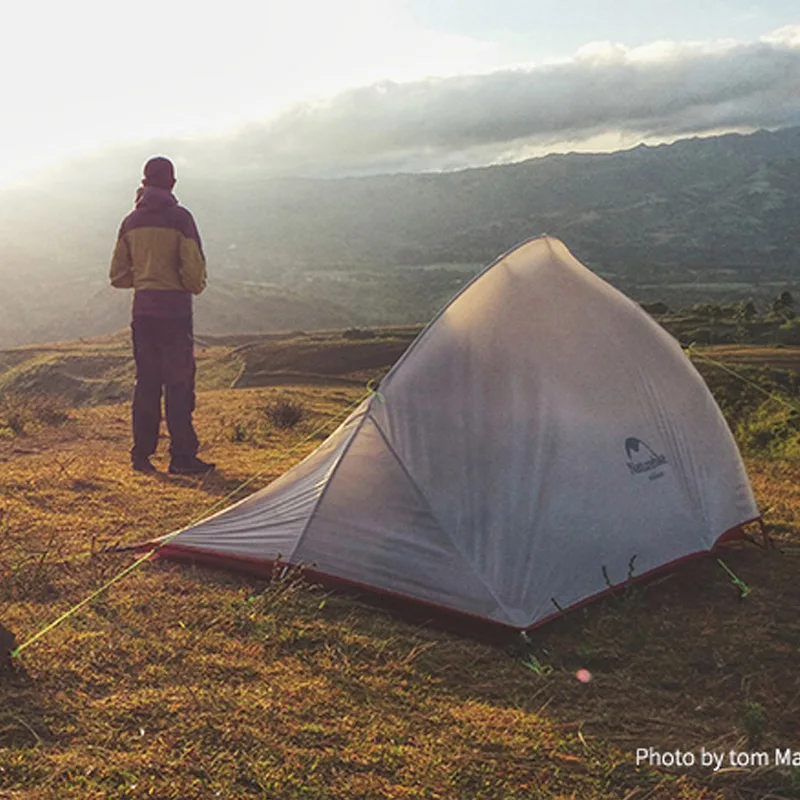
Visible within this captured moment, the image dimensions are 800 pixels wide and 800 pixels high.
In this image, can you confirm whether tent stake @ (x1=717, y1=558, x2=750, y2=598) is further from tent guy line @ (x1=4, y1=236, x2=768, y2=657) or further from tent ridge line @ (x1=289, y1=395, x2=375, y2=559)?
tent ridge line @ (x1=289, y1=395, x2=375, y2=559)

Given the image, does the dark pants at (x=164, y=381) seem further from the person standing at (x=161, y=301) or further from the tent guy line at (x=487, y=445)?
the tent guy line at (x=487, y=445)

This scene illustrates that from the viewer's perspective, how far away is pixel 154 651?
13.9 ft

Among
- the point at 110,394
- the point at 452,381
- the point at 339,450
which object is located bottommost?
the point at 110,394

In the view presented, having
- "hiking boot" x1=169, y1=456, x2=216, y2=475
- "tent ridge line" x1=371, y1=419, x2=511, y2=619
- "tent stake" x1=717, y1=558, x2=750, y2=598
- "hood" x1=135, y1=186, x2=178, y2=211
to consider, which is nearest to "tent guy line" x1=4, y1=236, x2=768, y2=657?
"tent ridge line" x1=371, y1=419, x2=511, y2=619

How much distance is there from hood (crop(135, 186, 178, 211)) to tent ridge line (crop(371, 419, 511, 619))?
4.07 meters

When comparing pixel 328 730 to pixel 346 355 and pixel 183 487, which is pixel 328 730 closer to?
pixel 183 487

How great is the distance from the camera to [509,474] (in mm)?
5168

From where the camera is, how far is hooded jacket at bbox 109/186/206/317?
8.34 meters

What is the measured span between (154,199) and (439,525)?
4.98 meters

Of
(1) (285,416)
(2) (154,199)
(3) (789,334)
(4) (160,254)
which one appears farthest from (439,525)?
(3) (789,334)

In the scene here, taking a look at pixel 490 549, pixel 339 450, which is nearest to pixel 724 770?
pixel 490 549

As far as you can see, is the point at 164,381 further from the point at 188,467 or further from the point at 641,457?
the point at 641,457

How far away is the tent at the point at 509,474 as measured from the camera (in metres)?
4.99

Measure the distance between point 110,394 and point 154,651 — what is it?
17405 mm
